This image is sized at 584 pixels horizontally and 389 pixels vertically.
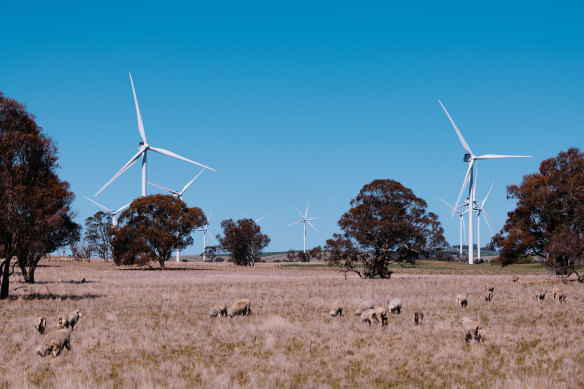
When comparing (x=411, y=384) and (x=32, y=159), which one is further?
(x=32, y=159)

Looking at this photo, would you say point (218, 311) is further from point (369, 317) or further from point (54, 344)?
point (54, 344)

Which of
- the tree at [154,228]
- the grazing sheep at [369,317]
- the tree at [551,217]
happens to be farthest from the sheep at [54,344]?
the tree at [154,228]

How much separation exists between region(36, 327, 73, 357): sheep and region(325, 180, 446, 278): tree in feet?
122

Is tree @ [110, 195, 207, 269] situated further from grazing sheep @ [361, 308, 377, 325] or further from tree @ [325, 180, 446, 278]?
grazing sheep @ [361, 308, 377, 325]

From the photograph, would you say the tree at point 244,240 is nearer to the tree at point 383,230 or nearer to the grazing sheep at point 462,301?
the tree at point 383,230

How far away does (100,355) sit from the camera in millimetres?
14352

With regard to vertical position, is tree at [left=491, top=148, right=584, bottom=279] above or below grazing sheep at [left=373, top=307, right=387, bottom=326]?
above

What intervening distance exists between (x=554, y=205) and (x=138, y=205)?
6040 cm

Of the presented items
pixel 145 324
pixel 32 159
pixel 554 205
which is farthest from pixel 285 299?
pixel 554 205

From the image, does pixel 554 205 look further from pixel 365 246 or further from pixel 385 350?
pixel 385 350

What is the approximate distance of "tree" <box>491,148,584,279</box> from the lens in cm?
4325

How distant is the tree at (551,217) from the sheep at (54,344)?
1513 inches

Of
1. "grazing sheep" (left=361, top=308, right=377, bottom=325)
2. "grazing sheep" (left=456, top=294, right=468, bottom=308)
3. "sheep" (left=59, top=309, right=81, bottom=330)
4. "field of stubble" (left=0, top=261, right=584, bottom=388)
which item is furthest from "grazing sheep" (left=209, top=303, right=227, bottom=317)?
"grazing sheep" (left=456, top=294, right=468, bottom=308)

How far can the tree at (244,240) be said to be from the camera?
388ft
